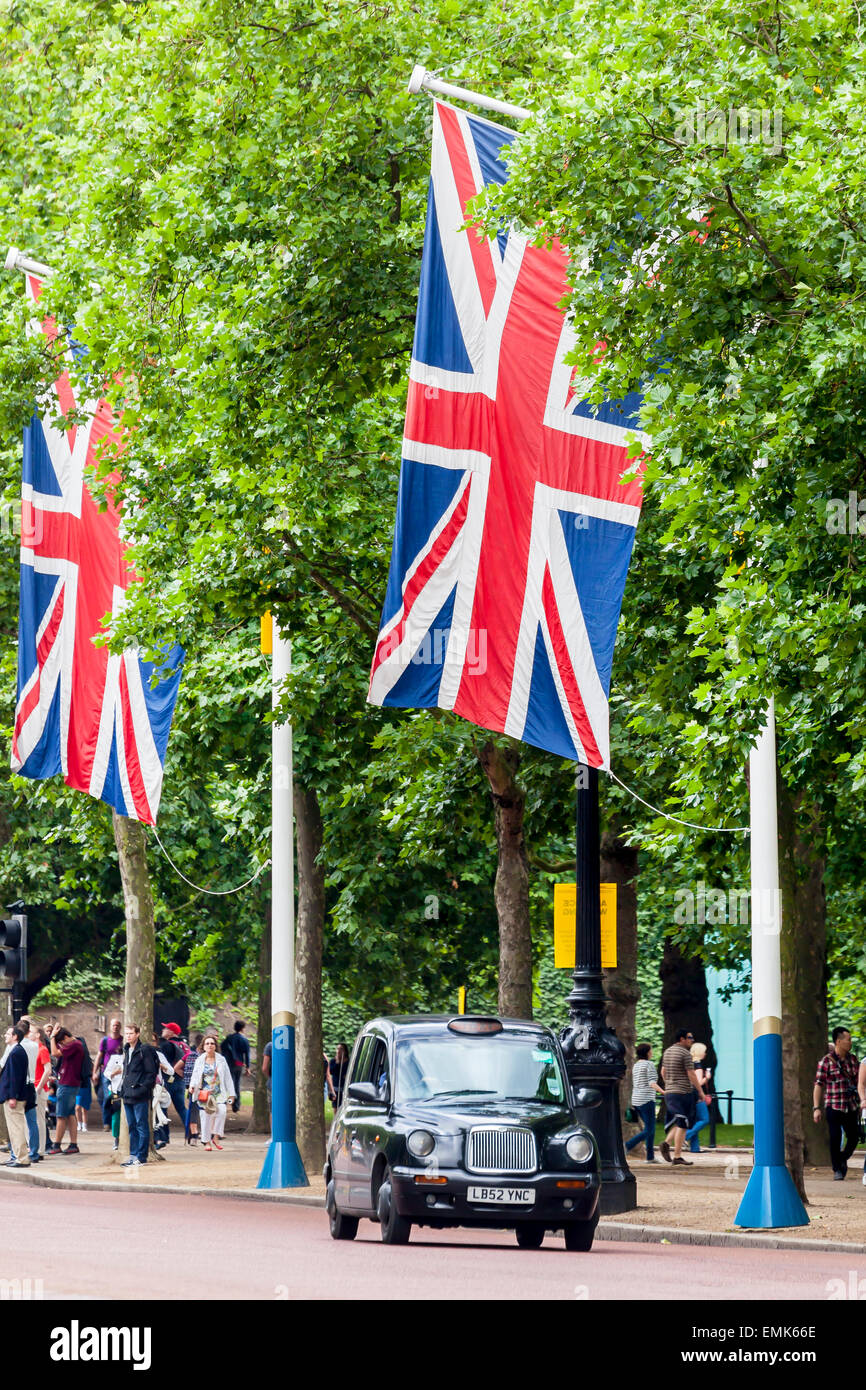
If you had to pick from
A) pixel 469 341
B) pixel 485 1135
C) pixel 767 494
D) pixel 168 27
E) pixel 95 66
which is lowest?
pixel 485 1135

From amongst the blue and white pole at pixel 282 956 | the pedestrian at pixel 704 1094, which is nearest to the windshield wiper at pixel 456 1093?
the blue and white pole at pixel 282 956

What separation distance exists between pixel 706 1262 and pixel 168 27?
13996 millimetres

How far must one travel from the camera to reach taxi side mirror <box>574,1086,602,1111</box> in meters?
20.3

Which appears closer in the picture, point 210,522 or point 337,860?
point 210,522

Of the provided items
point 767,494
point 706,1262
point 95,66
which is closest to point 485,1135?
point 706,1262

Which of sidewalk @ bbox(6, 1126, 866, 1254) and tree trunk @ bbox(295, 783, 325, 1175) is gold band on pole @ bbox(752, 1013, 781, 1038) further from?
tree trunk @ bbox(295, 783, 325, 1175)

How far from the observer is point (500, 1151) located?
51.4 feet

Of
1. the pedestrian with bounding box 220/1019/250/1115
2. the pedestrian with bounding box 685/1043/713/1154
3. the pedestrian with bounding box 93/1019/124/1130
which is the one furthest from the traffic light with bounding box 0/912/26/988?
the pedestrian with bounding box 220/1019/250/1115

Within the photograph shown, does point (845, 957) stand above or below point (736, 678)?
below

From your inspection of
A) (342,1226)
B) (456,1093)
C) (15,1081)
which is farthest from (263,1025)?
(456,1093)

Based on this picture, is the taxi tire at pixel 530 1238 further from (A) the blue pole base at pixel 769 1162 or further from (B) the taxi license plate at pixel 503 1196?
(A) the blue pole base at pixel 769 1162

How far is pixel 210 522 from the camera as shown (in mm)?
22938
